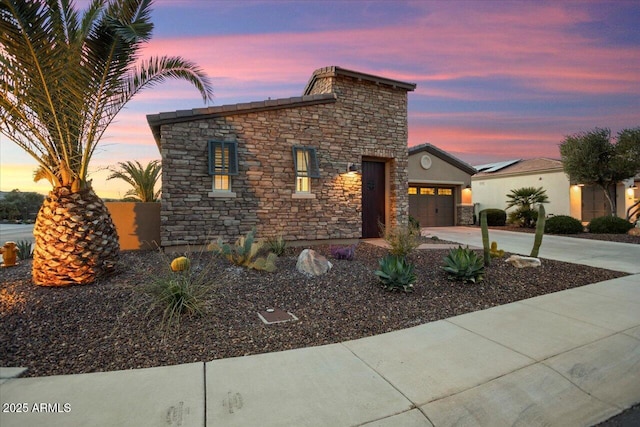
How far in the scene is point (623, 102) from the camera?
1409 cm

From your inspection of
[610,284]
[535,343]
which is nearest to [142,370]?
[535,343]

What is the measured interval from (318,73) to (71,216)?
7.88 meters

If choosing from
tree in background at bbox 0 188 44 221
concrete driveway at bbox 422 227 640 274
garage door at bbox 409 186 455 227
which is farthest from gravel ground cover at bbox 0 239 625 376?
tree in background at bbox 0 188 44 221

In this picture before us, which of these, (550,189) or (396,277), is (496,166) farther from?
(396,277)

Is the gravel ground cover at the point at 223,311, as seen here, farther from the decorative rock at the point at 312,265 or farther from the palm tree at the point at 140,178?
the palm tree at the point at 140,178

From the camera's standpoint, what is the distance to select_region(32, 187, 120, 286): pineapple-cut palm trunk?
4641 millimetres

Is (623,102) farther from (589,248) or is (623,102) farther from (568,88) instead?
(589,248)

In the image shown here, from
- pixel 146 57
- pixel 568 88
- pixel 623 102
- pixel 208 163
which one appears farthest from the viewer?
pixel 623 102

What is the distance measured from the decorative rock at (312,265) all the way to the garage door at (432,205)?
12.4 meters

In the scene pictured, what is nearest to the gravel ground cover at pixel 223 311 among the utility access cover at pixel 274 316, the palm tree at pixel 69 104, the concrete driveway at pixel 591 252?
the utility access cover at pixel 274 316

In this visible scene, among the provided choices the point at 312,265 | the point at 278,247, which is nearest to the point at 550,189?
the point at 278,247

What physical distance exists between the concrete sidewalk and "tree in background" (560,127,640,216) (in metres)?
16.2

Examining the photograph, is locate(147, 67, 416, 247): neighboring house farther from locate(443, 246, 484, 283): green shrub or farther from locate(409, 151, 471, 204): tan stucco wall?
locate(409, 151, 471, 204): tan stucco wall

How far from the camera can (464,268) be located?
17.7 ft
